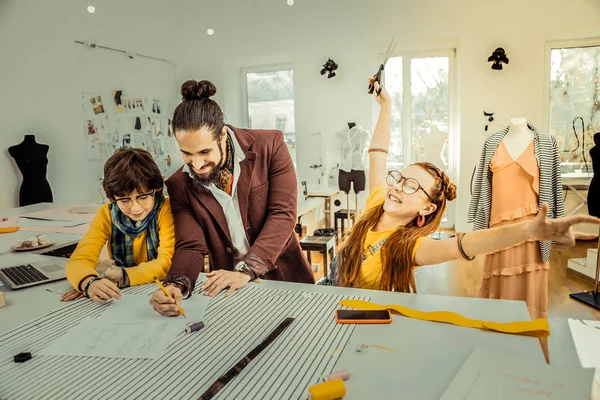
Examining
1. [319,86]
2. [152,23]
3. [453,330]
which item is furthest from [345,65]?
[453,330]

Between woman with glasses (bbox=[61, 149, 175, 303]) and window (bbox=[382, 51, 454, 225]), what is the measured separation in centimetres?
376

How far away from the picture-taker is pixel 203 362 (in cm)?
89

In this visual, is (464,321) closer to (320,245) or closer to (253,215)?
(253,215)

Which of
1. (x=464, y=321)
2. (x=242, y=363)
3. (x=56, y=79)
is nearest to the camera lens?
(x=242, y=363)

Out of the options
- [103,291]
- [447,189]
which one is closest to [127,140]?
[103,291]

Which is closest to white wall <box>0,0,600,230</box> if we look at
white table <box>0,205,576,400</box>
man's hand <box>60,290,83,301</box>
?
man's hand <box>60,290,83,301</box>

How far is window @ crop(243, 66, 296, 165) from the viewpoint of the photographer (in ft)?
19.2

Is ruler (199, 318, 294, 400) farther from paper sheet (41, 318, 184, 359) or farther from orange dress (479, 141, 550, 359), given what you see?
orange dress (479, 141, 550, 359)

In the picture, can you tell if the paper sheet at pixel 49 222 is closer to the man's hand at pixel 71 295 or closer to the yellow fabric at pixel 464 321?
the man's hand at pixel 71 295

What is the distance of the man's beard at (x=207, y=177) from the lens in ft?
4.78

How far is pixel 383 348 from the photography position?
0.91m

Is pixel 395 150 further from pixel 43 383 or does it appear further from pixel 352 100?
pixel 43 383

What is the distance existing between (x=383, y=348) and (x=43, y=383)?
2.19ft

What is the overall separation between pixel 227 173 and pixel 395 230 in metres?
0.62
